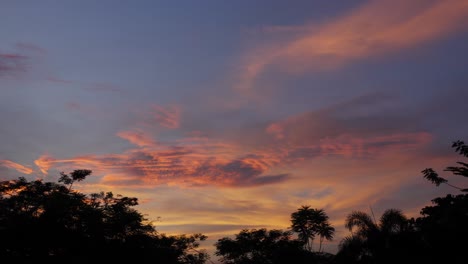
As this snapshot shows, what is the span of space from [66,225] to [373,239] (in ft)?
87.8

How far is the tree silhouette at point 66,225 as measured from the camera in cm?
2914

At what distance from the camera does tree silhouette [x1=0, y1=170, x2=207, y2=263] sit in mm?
29141

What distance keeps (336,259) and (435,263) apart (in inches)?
259

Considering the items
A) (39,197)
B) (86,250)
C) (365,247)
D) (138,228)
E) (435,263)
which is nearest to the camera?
(435,263)

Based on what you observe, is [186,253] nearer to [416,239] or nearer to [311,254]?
Result: [311,254]

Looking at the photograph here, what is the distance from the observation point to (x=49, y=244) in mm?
29625

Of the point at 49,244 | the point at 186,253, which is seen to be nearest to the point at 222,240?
the point at 186,253

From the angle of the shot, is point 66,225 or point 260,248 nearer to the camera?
point 66,225

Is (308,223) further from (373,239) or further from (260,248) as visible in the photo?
(373,239)

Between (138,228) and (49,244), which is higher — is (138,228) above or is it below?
above

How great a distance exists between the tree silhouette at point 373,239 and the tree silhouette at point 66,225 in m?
21.1

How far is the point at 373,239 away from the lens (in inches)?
874

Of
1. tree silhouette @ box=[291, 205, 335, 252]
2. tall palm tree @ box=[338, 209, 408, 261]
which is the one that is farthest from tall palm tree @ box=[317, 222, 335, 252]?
tall palm tree @ box=[338, 209, 408, 261]

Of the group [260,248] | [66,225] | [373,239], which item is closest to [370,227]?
[373,239]
